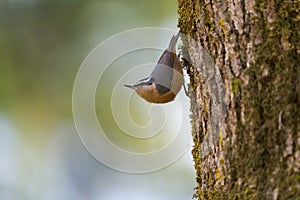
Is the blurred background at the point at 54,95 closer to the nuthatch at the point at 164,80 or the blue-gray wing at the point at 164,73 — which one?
the nuthatch at the point at 164,80

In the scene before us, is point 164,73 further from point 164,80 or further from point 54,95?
point 54,95

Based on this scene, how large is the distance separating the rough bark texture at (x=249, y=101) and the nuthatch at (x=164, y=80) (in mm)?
459

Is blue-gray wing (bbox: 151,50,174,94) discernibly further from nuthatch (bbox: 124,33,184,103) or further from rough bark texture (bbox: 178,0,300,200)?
rough bark texture (bbox: 178,0,300,200)

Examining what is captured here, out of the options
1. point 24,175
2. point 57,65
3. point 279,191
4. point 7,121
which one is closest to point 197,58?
point 279,191

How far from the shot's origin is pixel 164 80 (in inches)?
88.8

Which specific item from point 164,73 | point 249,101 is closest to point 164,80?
point 164,73

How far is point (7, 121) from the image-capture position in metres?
4.52

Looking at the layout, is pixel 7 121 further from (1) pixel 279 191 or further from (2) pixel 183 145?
(1) pixel 279 191

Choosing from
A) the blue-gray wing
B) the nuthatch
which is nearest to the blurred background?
the nuthatch

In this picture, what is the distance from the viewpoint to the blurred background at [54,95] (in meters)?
4.39

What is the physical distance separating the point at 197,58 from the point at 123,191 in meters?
3.06

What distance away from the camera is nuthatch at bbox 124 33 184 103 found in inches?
82.7

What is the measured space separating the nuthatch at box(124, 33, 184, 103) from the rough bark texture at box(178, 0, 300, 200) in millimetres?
459

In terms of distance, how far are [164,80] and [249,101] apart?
0.90m
